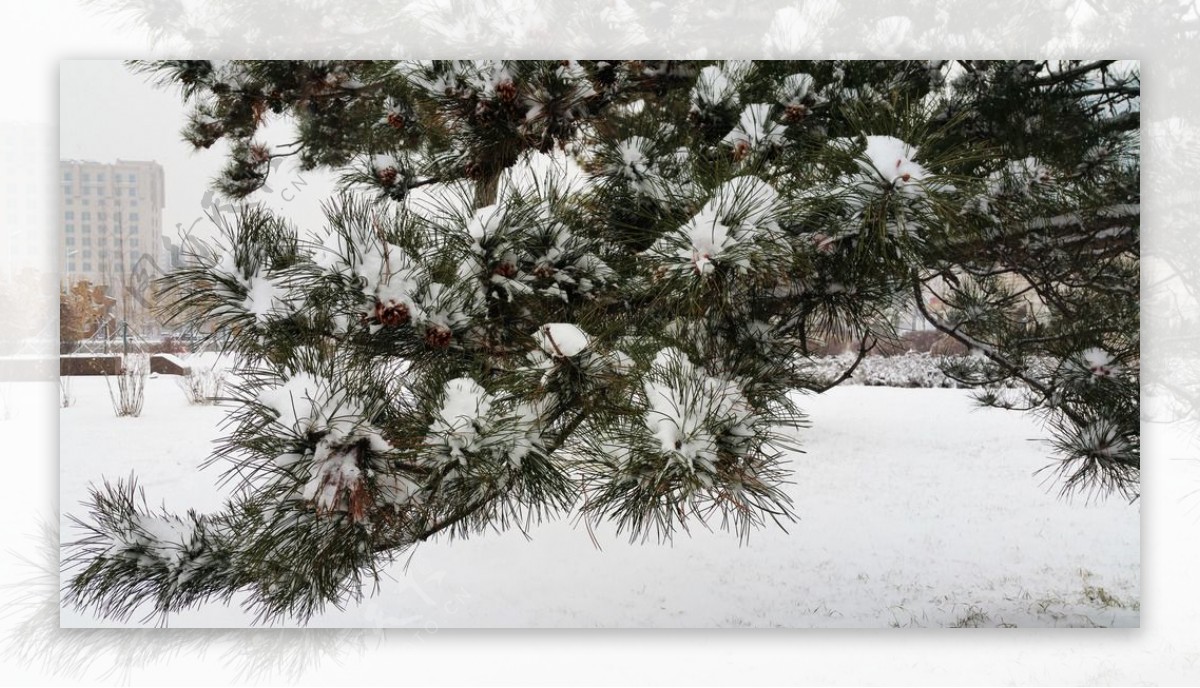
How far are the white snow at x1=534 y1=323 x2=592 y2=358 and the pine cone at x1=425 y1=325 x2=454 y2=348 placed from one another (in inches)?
3.5

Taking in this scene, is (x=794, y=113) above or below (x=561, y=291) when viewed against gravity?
above

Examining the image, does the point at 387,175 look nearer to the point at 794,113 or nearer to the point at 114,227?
the point at 114,227

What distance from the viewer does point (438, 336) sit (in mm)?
776

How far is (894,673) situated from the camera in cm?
131

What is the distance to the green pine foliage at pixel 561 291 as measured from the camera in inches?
28.8

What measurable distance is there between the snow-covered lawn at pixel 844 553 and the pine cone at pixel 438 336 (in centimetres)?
69

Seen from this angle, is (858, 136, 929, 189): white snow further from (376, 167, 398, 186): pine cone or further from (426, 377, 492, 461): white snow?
(376, 167, 398, 186): pine cone

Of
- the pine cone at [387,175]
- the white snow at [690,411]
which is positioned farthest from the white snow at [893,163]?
the pine cone at [387,175]

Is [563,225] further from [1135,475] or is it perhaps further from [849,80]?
[1135,475]

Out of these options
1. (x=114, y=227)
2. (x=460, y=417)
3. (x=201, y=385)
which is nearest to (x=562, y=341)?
(x=460, y=417)

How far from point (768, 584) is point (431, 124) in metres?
0.92

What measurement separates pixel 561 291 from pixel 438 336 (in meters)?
0.15

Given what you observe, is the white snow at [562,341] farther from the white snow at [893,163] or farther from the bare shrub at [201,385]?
the bare shrub at [201,385]

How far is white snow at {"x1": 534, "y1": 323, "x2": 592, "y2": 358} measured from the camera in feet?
2.43
